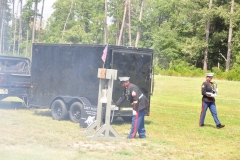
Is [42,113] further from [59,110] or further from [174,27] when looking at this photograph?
[174,27]

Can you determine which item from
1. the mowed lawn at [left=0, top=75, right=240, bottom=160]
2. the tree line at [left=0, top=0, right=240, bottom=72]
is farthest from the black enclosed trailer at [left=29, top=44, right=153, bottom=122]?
the tree line at [left=0, top=0, right=240, bottom=72]

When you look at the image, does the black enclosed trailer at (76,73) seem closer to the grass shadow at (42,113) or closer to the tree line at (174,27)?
the grass shadow at (42,113)

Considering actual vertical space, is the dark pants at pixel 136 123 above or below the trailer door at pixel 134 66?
below

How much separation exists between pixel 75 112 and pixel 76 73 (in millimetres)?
1234

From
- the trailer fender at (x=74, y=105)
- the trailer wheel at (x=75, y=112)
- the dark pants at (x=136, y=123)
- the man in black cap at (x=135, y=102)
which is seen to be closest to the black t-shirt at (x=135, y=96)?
the man in black cap at (x=135, y=102)

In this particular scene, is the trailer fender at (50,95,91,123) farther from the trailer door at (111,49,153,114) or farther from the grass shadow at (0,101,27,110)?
the grass shadow at (0,101,27,110)

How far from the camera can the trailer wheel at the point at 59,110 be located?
15945 mm

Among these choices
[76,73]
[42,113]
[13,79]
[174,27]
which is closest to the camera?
[76,73]

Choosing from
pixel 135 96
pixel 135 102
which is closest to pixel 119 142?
pixel 135 102

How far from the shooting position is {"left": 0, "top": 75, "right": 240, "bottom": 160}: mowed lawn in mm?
10445

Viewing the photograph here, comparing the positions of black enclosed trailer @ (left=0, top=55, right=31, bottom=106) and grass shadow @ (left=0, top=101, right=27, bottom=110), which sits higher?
black enclosed trailer @ (left=0, top=55, right=31, bottom=106)

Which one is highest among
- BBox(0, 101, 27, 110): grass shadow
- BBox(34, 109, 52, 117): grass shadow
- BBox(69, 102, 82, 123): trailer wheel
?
BBox(69, 102, 82, 123): trailer wheel

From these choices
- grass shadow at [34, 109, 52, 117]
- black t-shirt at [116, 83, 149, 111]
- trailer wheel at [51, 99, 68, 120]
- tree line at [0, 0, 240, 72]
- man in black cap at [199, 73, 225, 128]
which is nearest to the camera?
black t-shirt at [116, 83, 149, 111]

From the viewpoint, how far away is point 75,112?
1575cm
